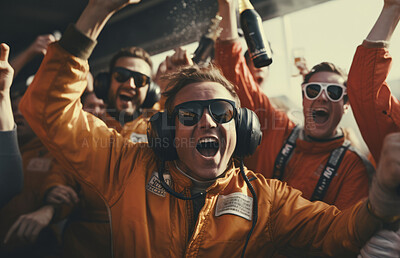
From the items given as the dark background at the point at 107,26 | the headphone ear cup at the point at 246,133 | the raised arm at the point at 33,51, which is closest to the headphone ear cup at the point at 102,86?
the raised arm at the point at 33,51

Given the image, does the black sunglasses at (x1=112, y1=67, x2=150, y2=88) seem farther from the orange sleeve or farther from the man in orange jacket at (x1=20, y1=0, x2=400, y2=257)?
the orange sleeve

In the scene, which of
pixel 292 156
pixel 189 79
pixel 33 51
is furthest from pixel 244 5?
pixel 33 51

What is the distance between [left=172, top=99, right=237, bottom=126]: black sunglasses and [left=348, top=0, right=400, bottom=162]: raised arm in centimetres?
64

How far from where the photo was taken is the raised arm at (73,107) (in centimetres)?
121

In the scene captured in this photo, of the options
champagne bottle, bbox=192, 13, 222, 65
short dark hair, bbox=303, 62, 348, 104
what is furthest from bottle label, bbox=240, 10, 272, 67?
short dark hair, bbox=303, 62, 348, 104

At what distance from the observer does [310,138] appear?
2.05 meters

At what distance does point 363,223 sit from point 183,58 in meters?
1.30

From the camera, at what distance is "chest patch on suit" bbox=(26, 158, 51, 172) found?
8.00ft

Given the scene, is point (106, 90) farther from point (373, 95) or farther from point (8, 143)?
point (373, 95)

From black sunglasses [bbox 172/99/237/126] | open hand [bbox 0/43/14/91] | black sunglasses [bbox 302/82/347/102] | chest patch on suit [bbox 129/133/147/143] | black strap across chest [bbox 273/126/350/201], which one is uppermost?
open hand [bbox 0/43/14/91]

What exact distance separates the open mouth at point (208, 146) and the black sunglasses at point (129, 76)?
1.10 meters

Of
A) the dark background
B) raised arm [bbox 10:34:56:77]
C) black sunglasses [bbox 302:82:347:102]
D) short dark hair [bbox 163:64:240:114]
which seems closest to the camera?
short dark hair [bbox 163:64:240:114]

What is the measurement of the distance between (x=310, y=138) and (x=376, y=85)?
62cm

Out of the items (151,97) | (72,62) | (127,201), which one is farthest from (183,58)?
(127,201)
